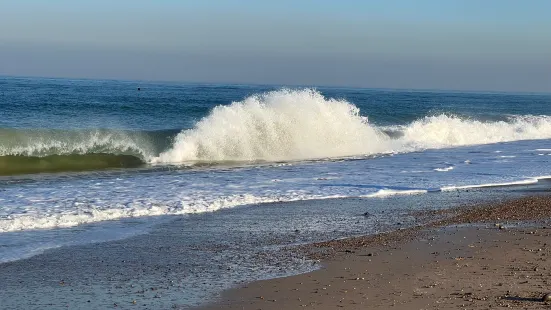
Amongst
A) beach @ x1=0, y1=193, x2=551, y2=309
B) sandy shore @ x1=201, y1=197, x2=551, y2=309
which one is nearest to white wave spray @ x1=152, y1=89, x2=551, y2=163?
beach @ x1=0, y1=193, x2=551, y2=309

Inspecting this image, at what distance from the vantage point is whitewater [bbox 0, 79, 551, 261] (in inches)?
432

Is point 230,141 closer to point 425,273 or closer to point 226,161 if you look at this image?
point 226,161

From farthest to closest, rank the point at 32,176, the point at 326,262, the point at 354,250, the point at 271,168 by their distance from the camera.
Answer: the point at 271,168, the point at 32,176, the point at 354,250, the point at 326,262

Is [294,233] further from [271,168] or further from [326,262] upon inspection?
[271,168]

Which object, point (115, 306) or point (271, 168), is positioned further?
point (271, 168)

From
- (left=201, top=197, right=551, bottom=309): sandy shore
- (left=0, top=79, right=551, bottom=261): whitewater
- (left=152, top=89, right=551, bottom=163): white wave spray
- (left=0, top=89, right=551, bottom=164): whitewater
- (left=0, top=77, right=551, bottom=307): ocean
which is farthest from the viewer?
(left=152, top=89, right=551, bottom=163): white wave spray

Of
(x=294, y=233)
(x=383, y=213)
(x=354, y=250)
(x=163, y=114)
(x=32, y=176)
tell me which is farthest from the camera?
(x=163, y=114)

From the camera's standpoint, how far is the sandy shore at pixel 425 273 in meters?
5.95

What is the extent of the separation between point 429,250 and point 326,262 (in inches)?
53.6

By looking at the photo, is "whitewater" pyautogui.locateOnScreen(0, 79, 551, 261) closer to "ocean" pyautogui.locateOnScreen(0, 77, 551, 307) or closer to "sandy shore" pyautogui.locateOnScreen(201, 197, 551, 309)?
"ocean" pyautogui.locateOnScreen(0, 77, 551, 307)

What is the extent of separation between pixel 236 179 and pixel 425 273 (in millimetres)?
8077

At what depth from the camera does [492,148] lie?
2467 cm

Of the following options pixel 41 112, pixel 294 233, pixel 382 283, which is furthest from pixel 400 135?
pixel 382 283

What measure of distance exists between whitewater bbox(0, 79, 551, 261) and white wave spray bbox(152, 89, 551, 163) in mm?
45
